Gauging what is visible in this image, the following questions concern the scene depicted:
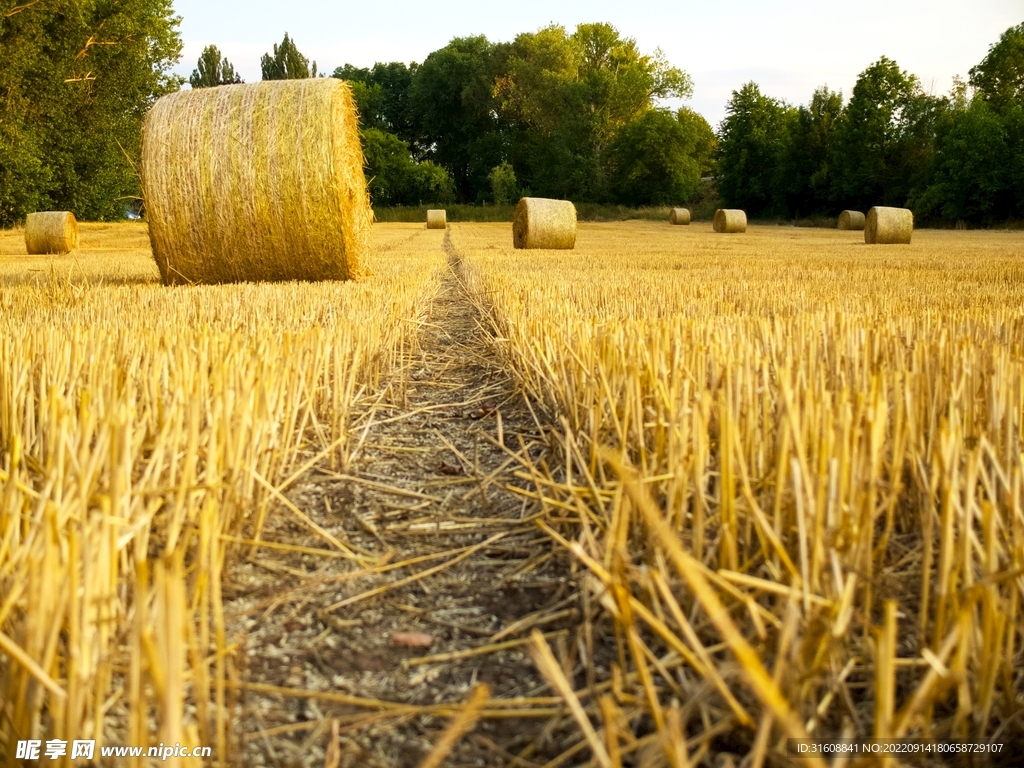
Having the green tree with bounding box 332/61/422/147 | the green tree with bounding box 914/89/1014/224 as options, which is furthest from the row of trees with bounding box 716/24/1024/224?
the green tree with bounding box 332/61/422/147

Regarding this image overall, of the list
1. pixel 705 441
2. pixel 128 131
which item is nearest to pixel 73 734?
pixel 705 441

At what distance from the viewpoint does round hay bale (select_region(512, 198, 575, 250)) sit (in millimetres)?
13234

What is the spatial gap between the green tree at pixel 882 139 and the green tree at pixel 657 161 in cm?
832

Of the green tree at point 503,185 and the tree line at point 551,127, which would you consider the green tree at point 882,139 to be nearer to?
the tree line at point 551,127

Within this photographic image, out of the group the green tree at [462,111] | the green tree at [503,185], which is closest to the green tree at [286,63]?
the green tree at [462,111]

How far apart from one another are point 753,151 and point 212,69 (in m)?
41.7

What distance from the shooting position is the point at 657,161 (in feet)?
130

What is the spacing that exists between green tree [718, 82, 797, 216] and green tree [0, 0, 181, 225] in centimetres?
2362

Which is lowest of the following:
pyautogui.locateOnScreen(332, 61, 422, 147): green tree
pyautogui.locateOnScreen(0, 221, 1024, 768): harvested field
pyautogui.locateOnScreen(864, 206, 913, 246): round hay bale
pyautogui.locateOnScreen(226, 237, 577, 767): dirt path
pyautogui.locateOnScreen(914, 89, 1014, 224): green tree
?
pyautogui.locateOnScreen(226, 237, 577, 767): dirt path

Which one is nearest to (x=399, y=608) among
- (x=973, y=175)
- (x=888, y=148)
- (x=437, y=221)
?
(x=437, y=221)

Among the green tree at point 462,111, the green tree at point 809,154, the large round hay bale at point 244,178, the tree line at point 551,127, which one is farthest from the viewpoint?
the green tree at point 462,111

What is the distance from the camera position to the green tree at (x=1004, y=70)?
106 feet

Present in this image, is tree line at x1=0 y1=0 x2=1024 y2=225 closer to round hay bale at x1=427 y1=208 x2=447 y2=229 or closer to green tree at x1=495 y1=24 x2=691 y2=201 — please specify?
green tree at x1=495 y1=24 x2=691 y2=201

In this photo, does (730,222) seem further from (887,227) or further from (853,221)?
(887,227)
